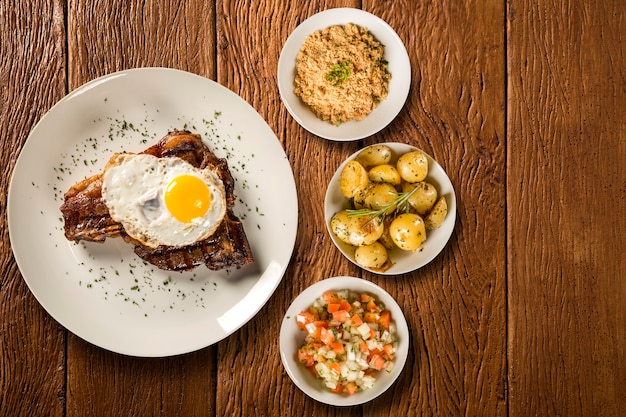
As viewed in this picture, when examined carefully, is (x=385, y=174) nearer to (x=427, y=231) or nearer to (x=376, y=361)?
(x=427, y=231)

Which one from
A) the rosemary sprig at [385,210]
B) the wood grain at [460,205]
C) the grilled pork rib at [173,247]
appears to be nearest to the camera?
the grilled pork rib at [173,247]

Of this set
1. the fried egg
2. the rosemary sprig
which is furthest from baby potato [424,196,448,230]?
the fried egg

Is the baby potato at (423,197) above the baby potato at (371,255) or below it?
above

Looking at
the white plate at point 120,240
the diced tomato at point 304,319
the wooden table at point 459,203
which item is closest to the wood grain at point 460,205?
the wooden table at point 459,203

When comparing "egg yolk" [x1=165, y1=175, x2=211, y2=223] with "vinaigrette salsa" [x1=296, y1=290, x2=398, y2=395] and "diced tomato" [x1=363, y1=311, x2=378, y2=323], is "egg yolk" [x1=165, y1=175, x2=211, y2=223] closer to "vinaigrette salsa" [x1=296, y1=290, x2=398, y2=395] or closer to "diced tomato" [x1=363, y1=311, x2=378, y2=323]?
"vinaigrette salsa" [x1=296, y1=290, x2=398, y2=395]

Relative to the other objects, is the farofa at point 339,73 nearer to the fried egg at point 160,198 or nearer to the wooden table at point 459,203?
the wooden table at point 459,203

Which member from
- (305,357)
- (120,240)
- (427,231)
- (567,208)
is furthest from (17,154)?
(567,208)
